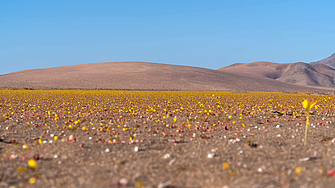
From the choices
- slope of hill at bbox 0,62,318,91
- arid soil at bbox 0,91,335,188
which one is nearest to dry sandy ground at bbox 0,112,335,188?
arid soil at bbox 0,91,335,188

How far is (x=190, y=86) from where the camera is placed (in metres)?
88.3

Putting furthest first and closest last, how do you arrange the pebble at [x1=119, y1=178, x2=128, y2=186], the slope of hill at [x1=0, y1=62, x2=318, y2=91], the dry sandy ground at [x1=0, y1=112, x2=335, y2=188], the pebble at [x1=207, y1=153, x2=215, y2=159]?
the slope of hill at [x1=0, y1=62, x2=318, y2=91], the pebble at [x1=207, y1=153, x2=215, y2=159], the dry sandy ground at [x1=0, y1=112, x2=335, y2=188], the pebble at [x1=119, y1=178, x2=128, y2=186]

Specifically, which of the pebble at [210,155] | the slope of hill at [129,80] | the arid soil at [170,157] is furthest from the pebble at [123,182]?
the slope of hill at [129,80]

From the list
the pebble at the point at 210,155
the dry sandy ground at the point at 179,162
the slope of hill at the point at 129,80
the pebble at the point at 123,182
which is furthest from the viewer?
the slope of hill at the point at 129,80

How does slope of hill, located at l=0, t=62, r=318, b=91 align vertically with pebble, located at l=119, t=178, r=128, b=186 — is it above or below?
above

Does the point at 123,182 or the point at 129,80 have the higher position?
the point at 129,80

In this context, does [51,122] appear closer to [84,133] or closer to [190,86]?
[84,133]

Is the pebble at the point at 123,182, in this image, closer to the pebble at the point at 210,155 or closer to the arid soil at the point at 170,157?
the arid soil at the point at 170,157

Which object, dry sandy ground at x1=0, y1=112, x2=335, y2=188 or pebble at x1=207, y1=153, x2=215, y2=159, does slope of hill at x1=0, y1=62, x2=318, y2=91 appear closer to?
dry sandy ground at x1=0, y1=112, x2=335, y2=188

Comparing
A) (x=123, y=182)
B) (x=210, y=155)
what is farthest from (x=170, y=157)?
(x=123, y=182)

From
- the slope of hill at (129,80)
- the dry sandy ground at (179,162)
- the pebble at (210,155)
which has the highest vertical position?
the slope of hill at (129,80)

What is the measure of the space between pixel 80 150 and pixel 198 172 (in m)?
3.32

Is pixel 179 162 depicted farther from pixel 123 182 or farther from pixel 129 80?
pixel 129 80

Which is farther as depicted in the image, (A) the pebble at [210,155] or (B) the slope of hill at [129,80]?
(B) the slope of hill at [129,80]
